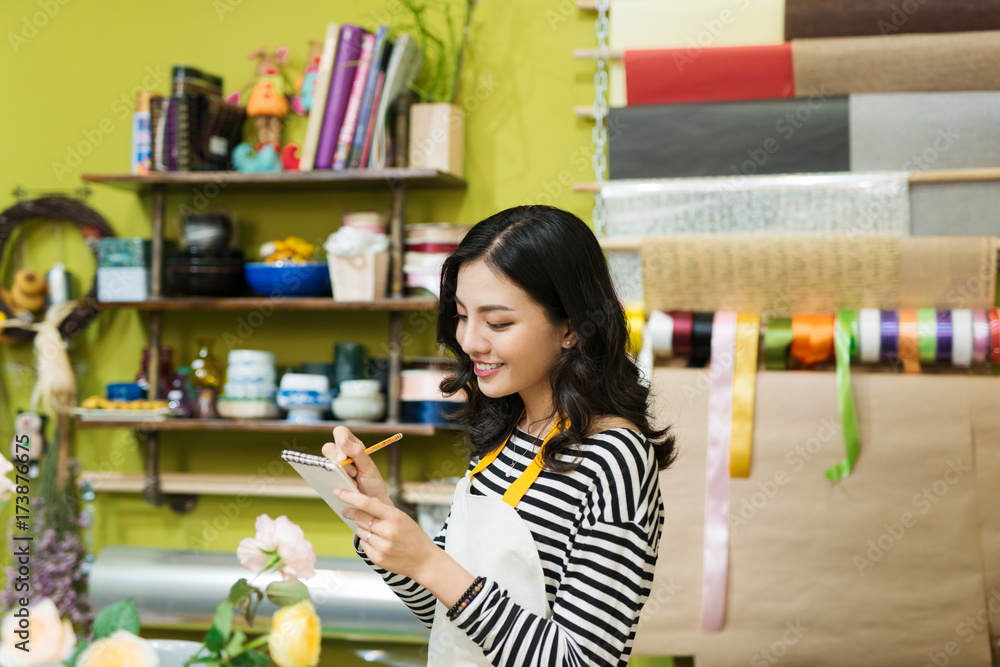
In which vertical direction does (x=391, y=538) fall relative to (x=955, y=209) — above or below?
below

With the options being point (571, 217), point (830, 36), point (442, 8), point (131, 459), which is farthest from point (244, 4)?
point (571, 217)

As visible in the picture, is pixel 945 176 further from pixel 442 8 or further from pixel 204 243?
pixel 204 243

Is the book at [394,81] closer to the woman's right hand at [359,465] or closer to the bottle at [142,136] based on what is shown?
the bottle at [142,136]

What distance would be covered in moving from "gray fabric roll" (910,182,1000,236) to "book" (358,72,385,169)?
51.1 inches

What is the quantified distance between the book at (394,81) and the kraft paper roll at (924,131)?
108 centimetres

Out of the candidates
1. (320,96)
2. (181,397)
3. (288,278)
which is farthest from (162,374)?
(320,96)

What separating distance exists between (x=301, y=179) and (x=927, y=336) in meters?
1.53

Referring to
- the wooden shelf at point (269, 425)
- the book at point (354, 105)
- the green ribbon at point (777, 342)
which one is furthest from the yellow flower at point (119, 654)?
the book at point (354, 105)

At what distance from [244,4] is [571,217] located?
1834mm

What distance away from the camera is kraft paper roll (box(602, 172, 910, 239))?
207 centimetres

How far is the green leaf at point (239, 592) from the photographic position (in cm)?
77

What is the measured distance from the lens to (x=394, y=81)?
225cm

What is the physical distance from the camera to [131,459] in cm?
260

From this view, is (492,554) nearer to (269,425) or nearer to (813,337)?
(813,337)
